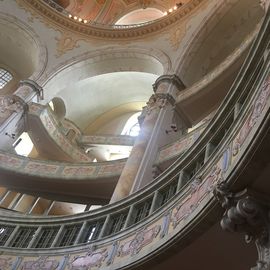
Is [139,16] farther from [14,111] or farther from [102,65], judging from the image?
[14,111]

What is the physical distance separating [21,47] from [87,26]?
3.64 meters

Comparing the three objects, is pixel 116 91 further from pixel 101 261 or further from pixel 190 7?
pixel 101 261

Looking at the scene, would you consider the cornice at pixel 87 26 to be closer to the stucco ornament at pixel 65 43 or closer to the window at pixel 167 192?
the stucco ornament at pixel 65 43

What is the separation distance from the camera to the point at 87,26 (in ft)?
72.0

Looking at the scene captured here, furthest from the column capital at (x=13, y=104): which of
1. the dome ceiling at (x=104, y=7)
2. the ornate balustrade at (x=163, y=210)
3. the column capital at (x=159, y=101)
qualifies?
the dome ceiling at (x=104, y=7)

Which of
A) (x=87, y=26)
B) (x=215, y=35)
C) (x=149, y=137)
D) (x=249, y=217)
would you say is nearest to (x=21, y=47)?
(x=87, y=26)

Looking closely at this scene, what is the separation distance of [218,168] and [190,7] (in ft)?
51.2

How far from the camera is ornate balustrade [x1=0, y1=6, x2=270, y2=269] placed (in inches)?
Result: 231

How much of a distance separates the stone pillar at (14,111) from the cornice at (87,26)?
187 inches

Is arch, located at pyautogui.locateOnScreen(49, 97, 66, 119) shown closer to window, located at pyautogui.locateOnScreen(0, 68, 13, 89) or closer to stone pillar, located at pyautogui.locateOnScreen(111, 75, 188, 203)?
window, located at pyautogui.locateOnScreen(0, 68, 13, 89)

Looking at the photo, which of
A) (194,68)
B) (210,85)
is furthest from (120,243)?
(194,68)

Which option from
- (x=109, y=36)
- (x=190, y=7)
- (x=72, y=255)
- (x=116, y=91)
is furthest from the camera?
(x=116, y=91)

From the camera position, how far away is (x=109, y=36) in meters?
21.7

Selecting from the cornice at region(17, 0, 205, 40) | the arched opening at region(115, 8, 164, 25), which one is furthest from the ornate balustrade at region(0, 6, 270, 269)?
Answer: the arched opening at region(115, 8, 164, 25)
